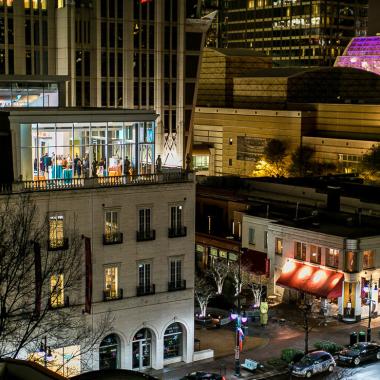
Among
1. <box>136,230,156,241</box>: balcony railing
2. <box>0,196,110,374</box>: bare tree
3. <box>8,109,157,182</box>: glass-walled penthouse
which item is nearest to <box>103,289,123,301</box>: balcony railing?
<box>0,196,110,374</box>: bare tree

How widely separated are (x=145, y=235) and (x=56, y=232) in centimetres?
610

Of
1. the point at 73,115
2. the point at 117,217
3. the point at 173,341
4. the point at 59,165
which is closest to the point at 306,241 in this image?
the point at 173,341

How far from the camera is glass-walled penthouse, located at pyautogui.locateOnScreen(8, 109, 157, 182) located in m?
51.7

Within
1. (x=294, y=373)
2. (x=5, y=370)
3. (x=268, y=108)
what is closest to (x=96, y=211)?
(x=294, y=373)

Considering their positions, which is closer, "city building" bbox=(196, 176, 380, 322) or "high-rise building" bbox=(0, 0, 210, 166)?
"city building" bbox=(196, 176, 380, 322)

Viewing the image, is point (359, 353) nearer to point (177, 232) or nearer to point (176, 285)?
point (176, 285)

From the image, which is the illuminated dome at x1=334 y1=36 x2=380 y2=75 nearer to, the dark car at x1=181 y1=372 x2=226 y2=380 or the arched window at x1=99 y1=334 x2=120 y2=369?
the arched window at x1=99 y1=334 x2=120 y2=369

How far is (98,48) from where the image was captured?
409 feet

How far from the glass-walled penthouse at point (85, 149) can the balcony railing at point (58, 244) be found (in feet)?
13.5

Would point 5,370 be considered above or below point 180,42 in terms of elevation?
below

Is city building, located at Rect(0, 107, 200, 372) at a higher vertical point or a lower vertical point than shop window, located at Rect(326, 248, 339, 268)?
higher

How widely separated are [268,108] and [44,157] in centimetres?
11679

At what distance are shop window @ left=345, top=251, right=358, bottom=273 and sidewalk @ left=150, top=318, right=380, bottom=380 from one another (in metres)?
4.29

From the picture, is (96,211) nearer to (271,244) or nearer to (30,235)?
(30,235)
